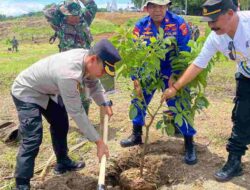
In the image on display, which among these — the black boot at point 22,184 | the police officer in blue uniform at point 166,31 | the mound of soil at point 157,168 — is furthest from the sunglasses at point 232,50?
the black boot at point 22,184

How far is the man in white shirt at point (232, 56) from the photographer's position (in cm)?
320

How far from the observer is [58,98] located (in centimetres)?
378

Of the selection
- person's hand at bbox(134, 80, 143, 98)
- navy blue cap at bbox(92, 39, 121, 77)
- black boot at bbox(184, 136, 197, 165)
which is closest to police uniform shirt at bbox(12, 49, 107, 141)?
navy blue cap at bbox(92, 39, 121, 77)

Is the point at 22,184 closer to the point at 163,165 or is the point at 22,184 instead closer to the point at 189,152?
the point at 163,165

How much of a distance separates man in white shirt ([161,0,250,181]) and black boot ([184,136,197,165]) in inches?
14.8

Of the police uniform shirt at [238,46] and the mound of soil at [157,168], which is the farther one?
the mound of soil at [157,168]

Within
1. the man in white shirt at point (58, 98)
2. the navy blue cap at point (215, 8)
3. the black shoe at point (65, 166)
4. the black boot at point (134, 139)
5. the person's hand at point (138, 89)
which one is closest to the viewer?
the man in white shirt at point (58, 98)

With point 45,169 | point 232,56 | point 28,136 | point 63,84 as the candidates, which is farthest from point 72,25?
point 232,56

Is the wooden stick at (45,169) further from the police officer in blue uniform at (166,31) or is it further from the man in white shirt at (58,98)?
the police officer in blue uniform at (166,31)

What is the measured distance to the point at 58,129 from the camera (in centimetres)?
395

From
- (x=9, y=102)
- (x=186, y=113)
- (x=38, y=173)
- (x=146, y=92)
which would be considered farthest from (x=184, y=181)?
(x=9, y=102)

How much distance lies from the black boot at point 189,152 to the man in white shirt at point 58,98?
104 cm

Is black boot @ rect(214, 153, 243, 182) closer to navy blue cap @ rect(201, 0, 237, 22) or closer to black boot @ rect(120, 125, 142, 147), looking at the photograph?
black boot @ rect(120, 125, 142, 147)

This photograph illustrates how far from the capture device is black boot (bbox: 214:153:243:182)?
389cm
